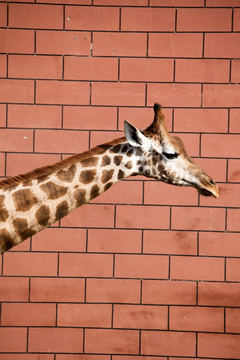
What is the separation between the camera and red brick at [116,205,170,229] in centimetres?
344

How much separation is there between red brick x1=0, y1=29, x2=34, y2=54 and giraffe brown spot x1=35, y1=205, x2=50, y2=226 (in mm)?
1495

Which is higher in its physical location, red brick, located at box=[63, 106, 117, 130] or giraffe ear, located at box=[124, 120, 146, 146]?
red brick, located at box=[63, 106, 117, 130]

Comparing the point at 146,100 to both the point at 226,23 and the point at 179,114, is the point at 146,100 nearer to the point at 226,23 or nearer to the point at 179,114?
the point at 179,114

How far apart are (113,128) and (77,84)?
417 millimetres

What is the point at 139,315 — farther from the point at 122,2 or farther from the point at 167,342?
the point at 122,2

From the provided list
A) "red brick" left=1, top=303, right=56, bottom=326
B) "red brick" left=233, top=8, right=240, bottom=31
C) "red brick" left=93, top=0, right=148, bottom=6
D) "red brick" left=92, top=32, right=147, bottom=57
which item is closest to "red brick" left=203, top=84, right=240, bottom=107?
"red brick" left=233, top=8, right=240, bottom=31

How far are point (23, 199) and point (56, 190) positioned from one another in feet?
0.57

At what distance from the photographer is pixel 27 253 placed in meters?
3.44

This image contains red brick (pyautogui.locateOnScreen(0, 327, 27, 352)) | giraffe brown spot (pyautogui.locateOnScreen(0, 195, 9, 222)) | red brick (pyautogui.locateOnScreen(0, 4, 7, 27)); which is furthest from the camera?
red brick (pyautogui.locateOnScreen(0, 327, 27, 352))

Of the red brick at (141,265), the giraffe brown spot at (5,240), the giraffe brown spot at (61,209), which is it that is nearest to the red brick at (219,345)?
the red brick at (141,265)

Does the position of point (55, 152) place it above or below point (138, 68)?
below

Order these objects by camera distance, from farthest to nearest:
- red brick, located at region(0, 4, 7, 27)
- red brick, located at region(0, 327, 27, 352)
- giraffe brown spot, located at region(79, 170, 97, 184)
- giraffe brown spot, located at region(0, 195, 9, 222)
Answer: red brick, located at region(0, 327, 27, 352) < red brick, located at region(0, 4, 7, 27) < giraffe brown spot, located at region(79, 170, 97, 184) < giraffe brown spot, located at region(0, 195, 9, 222)

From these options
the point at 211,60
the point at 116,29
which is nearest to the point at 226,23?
the point at 211,60

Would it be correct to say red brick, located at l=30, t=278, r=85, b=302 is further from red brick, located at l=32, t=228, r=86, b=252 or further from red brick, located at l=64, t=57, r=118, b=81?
red brick, located at l=64, t=57, r=118, b=81
